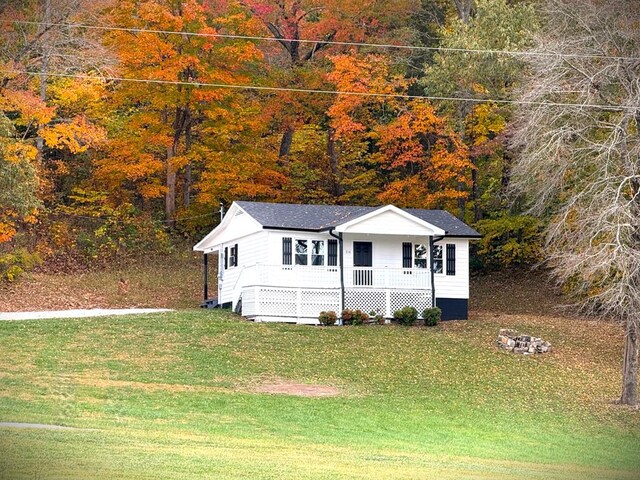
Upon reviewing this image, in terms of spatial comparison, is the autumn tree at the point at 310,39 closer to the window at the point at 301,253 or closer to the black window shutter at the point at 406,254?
the black window shutter at the point at 406,254

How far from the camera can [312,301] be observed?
39.2 meters

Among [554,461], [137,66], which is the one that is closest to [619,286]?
[554,461]

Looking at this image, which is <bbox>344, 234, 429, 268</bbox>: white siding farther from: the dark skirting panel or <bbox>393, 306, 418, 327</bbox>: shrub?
<bbox>393, 306, 418, 327</bbox>: shrub

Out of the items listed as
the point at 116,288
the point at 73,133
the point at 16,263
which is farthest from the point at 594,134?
the point at 16,263

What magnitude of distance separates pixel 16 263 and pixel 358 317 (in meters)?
15.3

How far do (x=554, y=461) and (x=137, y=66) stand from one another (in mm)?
32622

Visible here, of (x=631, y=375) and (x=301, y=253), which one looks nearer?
(x=631, y=375)

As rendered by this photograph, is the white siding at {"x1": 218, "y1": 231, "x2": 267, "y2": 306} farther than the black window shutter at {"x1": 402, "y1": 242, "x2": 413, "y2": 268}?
No

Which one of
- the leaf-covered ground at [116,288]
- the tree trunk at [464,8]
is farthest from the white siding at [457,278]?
the tree trunk at [464,8]

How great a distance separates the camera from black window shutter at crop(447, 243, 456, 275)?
1650 inches

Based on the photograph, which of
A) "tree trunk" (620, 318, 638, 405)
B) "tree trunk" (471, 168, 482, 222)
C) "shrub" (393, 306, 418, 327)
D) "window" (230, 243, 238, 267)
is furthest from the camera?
"tree trunk" (471, 168, 482, 222)

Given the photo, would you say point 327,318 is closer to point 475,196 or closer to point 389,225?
point 389,225

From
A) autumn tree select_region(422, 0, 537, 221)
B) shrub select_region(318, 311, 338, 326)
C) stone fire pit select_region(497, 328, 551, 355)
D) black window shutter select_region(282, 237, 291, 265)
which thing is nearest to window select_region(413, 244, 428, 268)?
shrub select_region(318, 311, 338, 326)

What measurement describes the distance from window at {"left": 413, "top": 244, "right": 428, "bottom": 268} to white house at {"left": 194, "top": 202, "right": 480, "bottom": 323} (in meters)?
0.04
